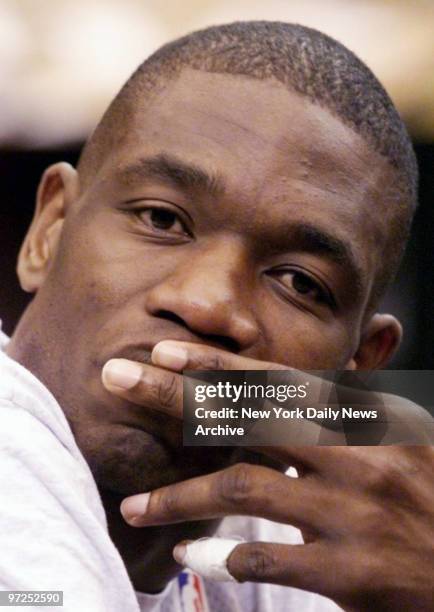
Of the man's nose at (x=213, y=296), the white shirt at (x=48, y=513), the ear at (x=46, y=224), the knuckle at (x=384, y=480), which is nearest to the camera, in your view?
the white shirt at (x=48, y=513)

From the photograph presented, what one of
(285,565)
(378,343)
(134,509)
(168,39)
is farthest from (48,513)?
(168,39)

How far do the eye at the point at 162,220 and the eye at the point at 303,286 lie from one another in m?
0.13

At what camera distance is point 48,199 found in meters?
1.37

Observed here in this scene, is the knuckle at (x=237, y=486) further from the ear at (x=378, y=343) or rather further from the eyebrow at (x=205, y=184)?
the ear at (x=378, y=343)

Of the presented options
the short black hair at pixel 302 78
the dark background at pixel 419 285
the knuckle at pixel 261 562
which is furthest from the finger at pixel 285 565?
the dark background at pixel 419 285

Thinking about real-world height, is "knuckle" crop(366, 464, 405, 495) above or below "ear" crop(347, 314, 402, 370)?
above

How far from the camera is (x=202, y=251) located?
3.44 feet

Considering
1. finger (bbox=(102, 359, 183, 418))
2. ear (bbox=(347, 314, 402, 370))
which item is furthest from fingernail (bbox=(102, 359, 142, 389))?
ear (bbox=(347, 314, 402, 370))

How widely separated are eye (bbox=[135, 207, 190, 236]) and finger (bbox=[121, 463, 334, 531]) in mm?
350

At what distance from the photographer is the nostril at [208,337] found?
987mm

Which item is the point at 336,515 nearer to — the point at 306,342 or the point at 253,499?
the point at 253,499

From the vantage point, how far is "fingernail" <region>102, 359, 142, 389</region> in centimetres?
90

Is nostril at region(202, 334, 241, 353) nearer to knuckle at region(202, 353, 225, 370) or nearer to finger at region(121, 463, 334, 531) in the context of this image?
knuckle at region(202, 353, 225, 370)

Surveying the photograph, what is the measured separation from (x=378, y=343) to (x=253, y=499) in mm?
646
